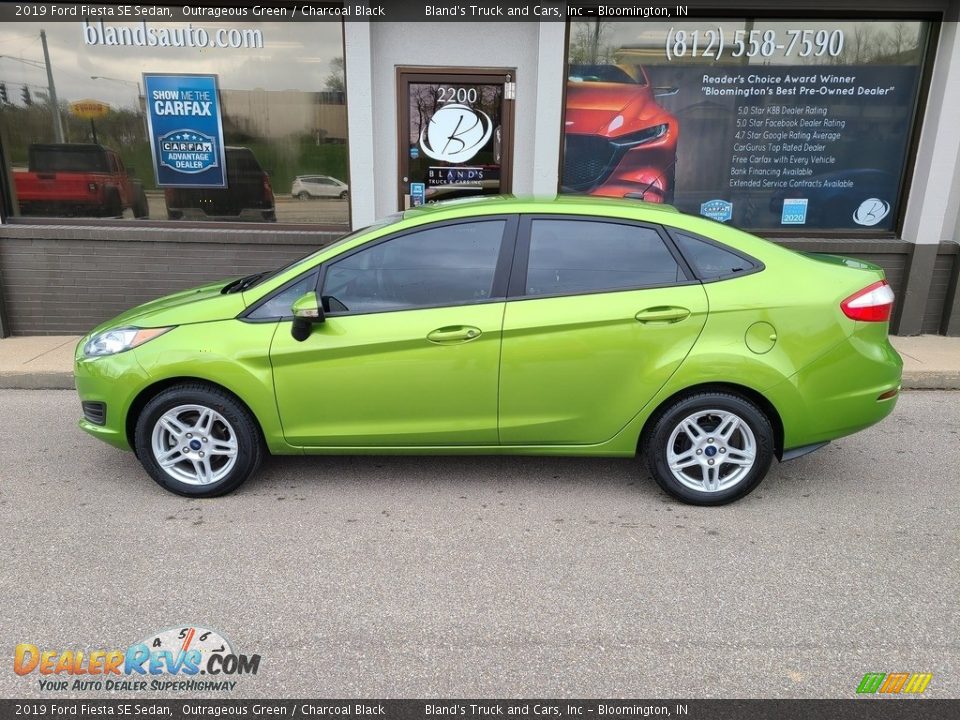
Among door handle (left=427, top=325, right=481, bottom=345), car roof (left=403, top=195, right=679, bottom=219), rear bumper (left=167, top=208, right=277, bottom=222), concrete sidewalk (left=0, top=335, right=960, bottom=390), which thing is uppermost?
car roof (left=403, top=195, right=679, bottom=219)

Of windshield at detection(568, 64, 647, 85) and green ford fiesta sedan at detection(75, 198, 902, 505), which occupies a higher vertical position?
A: windshield at detection(568, 64, 647, 85)

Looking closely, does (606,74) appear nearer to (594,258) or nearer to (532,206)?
(532,206)

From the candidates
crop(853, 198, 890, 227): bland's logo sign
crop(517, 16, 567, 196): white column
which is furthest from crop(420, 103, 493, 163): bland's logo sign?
crop(853, 198, 890, 227): bland's logo sign

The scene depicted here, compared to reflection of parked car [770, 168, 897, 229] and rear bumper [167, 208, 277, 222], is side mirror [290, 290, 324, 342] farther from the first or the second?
reflection of parked car [770, 168, 897, 229]

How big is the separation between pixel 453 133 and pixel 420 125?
36cm

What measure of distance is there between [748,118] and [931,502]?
4888mm

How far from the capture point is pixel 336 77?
287 inches

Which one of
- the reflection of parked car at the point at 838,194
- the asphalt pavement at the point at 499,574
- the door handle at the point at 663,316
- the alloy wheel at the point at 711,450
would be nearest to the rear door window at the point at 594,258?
the door handle at the point at 663,316

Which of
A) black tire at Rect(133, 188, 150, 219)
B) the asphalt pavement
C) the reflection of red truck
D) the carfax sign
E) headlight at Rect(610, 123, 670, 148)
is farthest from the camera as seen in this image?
headlight at Rect(610, 123, 670, 148)

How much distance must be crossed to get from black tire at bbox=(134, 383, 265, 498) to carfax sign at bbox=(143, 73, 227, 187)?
4.29m

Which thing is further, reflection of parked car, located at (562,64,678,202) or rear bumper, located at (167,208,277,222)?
rear bumper, located at (167,208,277,222)

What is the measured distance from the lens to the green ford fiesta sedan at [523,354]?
3721 mm

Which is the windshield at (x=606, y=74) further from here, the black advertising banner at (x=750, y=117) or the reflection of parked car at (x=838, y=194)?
the reflection of parked car at (x=838, y=194)

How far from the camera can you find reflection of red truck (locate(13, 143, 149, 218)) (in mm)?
7309
